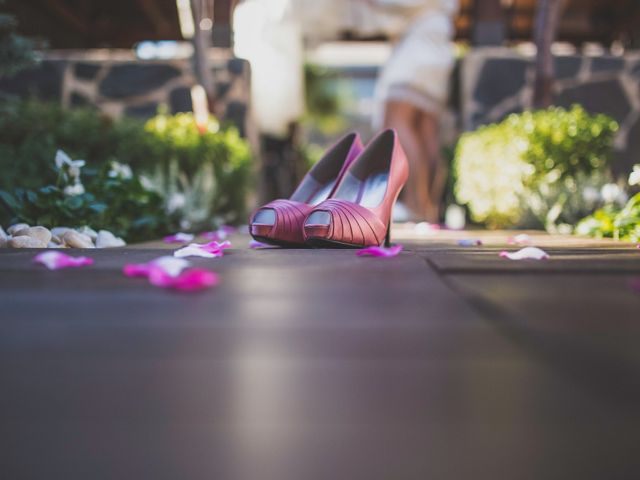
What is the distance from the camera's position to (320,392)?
0.56m

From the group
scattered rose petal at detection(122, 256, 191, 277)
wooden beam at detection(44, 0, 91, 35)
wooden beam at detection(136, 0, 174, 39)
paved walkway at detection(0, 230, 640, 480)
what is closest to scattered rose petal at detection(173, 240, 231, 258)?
scattered rose petal at detection(122, 256, 191, 277)

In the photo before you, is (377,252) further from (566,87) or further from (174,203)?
(566,87)

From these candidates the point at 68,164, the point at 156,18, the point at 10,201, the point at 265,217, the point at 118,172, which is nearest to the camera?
the point at 265,217

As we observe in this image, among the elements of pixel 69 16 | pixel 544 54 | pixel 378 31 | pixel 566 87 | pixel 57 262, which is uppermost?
pixel 69 16

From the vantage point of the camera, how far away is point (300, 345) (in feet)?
2.10

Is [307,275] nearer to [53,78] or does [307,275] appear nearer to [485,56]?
[485,56]

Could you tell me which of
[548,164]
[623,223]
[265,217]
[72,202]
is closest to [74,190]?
[72,202]

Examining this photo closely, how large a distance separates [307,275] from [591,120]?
3312 mm

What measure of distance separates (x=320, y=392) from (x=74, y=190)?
1844mm

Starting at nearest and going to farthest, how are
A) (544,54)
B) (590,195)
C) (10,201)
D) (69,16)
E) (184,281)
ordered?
(184,281) < (10,201) < (590,195) < (544,54) < (69,16)

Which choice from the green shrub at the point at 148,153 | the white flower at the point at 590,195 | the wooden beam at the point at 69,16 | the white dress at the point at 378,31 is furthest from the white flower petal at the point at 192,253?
the wooden beam at the point at 69,16

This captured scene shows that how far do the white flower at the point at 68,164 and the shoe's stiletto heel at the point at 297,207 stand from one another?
82 cm

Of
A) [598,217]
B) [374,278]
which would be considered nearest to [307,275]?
[374,278]

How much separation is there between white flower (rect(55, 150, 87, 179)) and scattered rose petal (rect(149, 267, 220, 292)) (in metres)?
1.33
